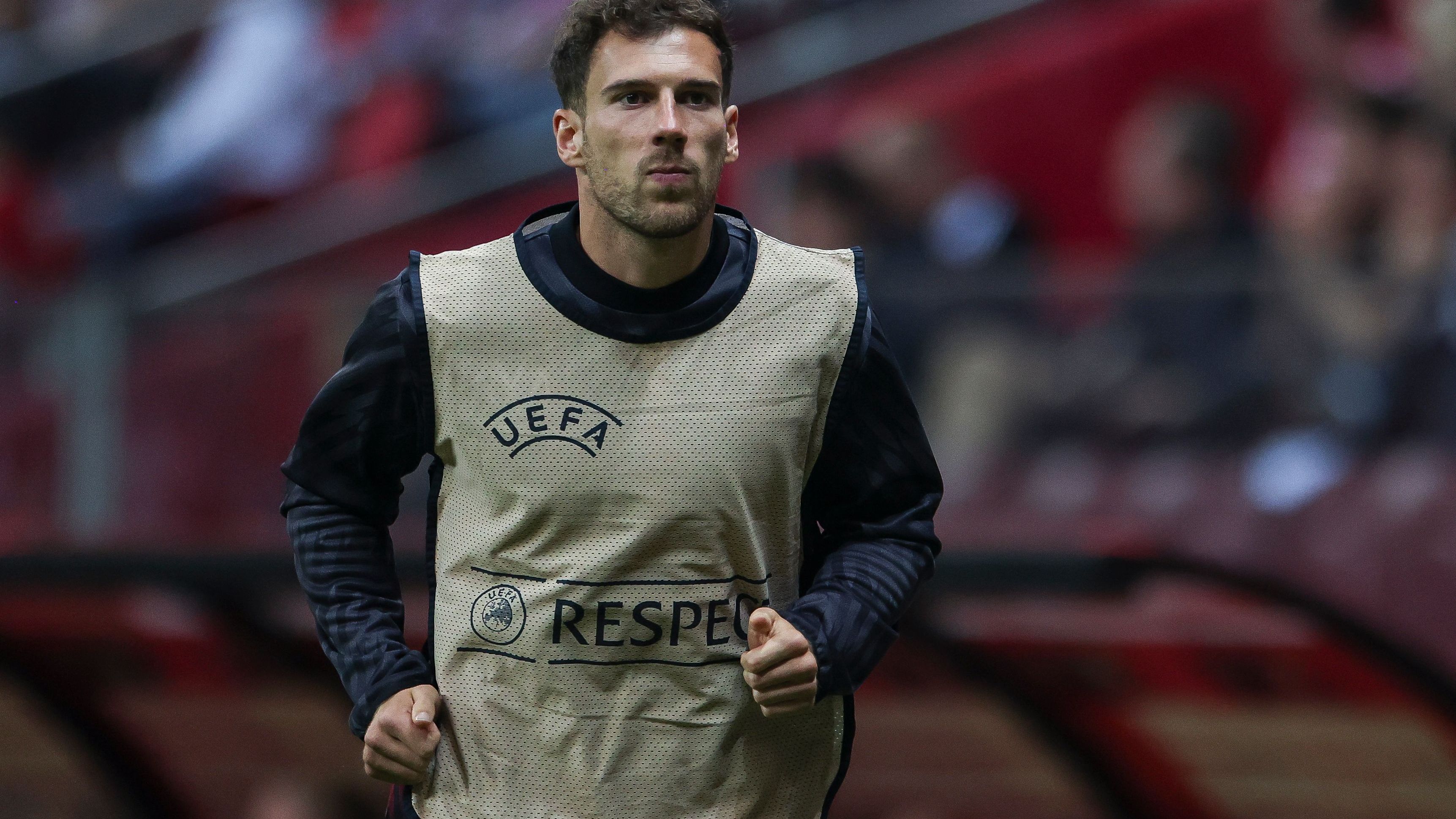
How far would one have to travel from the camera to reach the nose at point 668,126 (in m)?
2.28

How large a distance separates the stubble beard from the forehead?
0.33 feet

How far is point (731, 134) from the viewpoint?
244cm

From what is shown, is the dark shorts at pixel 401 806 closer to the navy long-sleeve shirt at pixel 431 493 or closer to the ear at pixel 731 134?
the navy long-sleeve shirt at pixel 431 493

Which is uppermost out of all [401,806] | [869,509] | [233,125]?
[233,125]

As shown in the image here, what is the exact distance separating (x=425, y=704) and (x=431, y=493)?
11.8 inches

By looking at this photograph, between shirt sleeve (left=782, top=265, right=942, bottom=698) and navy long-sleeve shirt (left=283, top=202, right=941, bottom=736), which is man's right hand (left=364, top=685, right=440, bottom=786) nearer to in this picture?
navy long-sleeve shirt (left=283, top=202, right=941, bottom=736)

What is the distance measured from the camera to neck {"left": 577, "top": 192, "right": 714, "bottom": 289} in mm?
2383

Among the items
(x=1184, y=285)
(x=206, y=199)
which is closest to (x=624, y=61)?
(x=1184, y=285)

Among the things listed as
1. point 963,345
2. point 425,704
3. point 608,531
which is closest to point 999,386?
point 963,345

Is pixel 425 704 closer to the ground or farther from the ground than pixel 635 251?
closer to the ground

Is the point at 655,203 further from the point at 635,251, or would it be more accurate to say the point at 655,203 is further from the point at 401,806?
the point at 401,806

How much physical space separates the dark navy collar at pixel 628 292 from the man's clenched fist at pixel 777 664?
0.39 meters

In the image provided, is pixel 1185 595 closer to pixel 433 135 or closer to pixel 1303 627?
pixel 1303 627

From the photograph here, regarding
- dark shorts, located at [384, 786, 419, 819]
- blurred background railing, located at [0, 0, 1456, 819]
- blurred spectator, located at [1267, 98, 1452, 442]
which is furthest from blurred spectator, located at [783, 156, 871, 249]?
dark shorts, located at [384, 786, 419, 819]
